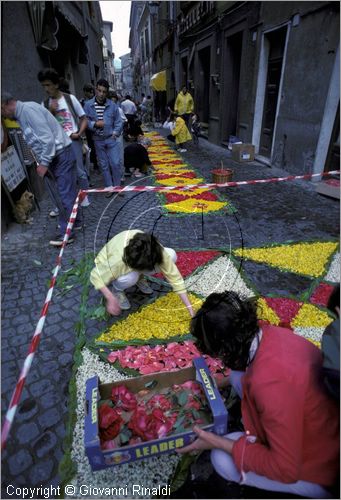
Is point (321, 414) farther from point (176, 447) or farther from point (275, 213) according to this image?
point (275, 213)

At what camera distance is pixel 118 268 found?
275 cm

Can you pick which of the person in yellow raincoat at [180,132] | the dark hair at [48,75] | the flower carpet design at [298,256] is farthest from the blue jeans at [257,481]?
the person in yellow raincoat at [180,132]

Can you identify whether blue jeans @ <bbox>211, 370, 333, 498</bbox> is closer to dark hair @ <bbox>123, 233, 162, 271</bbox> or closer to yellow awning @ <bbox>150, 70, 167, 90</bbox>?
dark hair @ <bbox>123, 233, 162, 271</bbox>

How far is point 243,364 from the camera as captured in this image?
1.54 meters

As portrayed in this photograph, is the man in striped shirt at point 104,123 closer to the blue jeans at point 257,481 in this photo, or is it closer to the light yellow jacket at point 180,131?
the blue jeans at point 257,481

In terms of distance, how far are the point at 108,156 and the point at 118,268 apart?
4141mm

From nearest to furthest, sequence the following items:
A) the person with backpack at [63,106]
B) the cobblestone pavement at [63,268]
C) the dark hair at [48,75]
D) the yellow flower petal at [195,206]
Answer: the cobblestone pavement at [63,268], the dark hair at [48,75], the person with backpack at [63,106], the yellow flower petal at [195,206]

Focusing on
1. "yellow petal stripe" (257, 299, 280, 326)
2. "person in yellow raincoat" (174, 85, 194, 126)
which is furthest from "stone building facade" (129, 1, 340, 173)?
"yellow petal stripe" (257, 299, 280, 326)

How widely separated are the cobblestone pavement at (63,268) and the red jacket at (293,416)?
4.89 feet

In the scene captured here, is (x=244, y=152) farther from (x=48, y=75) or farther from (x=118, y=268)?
(x=118, y=268)

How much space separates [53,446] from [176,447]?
91cm

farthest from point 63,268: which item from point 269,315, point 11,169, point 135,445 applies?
point 135,445

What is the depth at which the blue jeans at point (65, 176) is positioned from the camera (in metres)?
4.25

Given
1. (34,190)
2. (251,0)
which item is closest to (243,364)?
(34,190)
